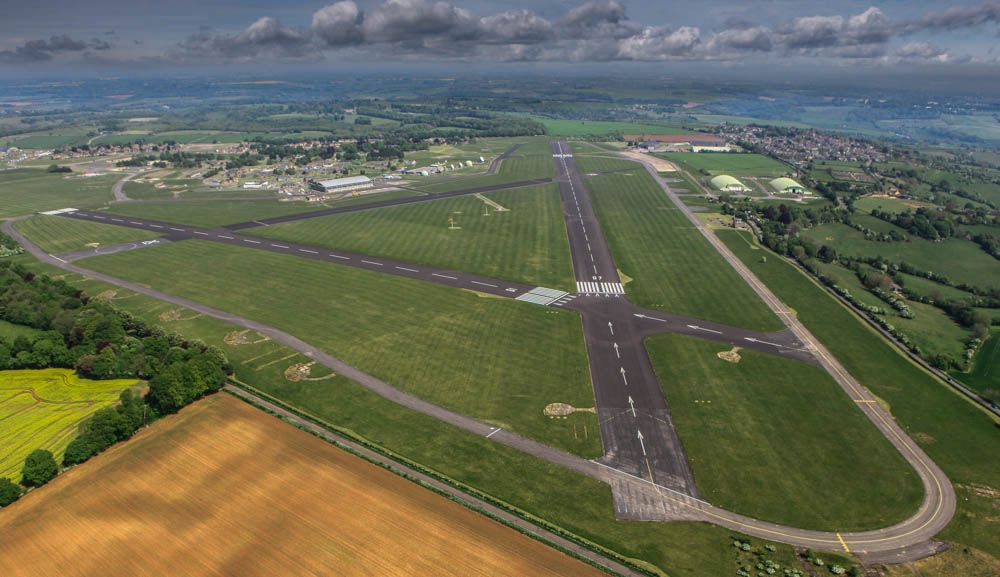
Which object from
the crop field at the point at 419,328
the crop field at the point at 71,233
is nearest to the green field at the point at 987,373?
the crop field at the point at 419,328

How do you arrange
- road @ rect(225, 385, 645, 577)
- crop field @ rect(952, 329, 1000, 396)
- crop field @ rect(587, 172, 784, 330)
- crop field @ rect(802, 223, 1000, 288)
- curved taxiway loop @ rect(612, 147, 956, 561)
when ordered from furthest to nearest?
crop field @ rect(802, 223, 1000, 288) → crop field @ rect(587, 172, 784, 330) → crop field @ rect(952, 329, 1000, 396) → curved taxiway loop @ rect(612, 147, 956, 561) → road @ rect(225, 385, 645, 577)

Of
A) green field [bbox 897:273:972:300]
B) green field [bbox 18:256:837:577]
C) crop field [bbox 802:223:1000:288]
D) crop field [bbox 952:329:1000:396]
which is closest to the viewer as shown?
green field [bbox 18:256:837:577]

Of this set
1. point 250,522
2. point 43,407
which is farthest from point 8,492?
point 250,522

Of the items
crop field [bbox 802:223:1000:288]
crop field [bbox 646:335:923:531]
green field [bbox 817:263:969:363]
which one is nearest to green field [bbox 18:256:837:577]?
crop field [bbox 646:335:923:531]

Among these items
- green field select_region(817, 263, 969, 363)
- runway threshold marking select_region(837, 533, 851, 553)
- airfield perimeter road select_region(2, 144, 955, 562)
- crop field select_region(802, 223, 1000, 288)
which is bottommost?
runway threshold marking select_region(837, 533, 851, 553)

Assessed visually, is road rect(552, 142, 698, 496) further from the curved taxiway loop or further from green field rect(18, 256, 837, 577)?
the curved taxiway loop

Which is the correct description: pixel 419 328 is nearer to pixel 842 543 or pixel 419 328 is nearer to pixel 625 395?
pixel 625 395

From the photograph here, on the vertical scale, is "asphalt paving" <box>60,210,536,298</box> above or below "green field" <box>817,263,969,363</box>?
above
